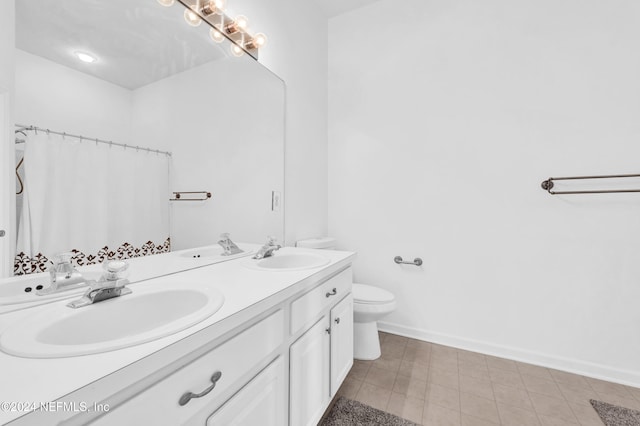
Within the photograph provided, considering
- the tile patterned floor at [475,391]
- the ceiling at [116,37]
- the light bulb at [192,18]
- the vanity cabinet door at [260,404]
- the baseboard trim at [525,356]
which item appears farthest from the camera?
the baseboard trim at [525,356]

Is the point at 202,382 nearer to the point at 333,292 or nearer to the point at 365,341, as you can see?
the point at 333,292

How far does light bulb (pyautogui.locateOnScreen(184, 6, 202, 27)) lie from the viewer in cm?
128

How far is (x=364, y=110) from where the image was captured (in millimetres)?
2381

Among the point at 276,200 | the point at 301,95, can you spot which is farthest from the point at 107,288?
the point at 301,95

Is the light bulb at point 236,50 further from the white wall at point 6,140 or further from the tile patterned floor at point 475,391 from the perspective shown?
the tile patterned floor at point 475,391

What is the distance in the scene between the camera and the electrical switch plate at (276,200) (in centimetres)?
182

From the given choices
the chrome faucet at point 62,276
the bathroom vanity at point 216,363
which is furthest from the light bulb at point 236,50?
the chrome faucet at point 62,276

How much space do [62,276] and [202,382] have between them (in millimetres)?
571

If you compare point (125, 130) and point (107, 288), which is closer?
point (107, 288)

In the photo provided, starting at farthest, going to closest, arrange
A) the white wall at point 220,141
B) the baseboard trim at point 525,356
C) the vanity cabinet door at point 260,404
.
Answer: the baseboard trim at point 525,356, the white wall at point 220,141, the vanity cabinet door at point 260,404

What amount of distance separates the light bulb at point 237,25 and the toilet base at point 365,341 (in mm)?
1982

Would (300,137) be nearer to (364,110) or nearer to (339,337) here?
(364,110)

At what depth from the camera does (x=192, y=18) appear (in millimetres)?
1302

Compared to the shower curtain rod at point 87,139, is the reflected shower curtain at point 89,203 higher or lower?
lower
